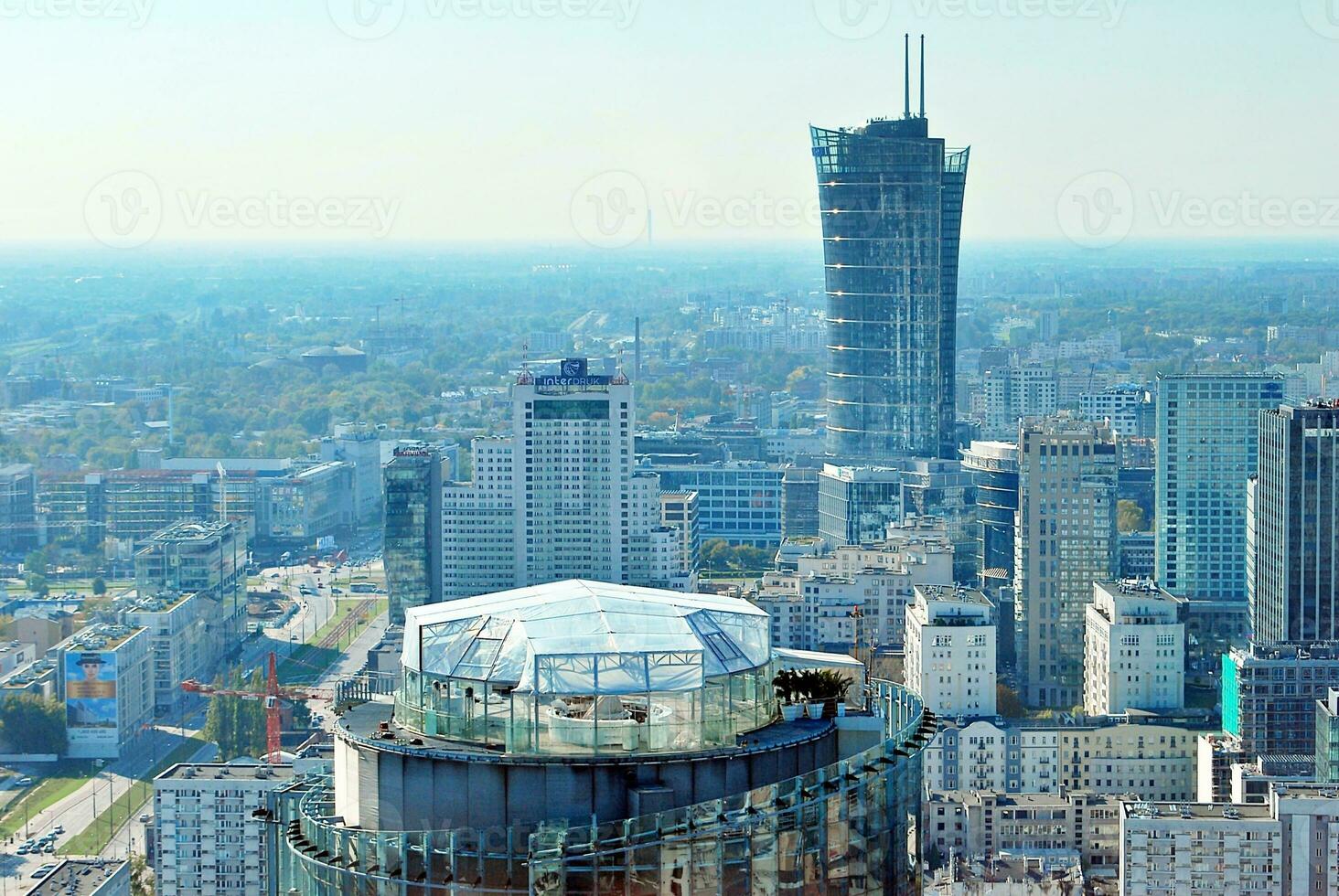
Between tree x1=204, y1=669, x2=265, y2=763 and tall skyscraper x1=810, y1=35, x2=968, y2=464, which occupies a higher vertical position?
tall skyscraper x1=810, y1=35, x2=968, y2=464

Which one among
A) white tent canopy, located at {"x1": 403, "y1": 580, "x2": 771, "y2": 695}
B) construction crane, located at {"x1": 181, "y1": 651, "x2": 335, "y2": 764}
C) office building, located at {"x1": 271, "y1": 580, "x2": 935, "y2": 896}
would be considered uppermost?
white tent canopy, located at {"x1": 403, "y1": 580, "x2": 771, "y2": 695}

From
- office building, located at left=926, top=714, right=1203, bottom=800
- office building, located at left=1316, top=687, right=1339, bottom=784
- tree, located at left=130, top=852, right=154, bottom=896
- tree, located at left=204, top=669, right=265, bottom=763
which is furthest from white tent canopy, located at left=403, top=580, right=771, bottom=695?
tree, located at left=204, top=669, right=265, bottom=763

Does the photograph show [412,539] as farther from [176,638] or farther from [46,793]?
[46,793]

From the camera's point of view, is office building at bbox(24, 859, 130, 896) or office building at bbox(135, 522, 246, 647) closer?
office building at bbox(24, 859, 130, 896)

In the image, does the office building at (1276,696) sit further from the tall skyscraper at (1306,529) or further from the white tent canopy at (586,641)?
the white tent canopy at (586,641)

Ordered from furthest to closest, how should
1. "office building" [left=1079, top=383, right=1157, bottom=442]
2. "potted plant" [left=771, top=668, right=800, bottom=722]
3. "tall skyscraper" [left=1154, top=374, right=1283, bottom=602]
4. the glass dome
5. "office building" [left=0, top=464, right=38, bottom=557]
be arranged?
1. "office building" [left=1079, top=383, right=1157, bottom=442]
2. "office building" [left=0, top=464, right=38, bottom=557]
3. "tall skyscraper" [left=1154, top=374, right=1283, bottom=602]
4. "potted plant" [left=771, top=668, right=800, bottom=722]
5. the glass dome

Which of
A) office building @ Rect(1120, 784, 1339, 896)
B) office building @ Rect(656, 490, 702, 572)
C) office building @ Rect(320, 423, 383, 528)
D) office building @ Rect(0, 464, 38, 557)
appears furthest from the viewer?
office building @ Rect(320, 423, 383, 528)

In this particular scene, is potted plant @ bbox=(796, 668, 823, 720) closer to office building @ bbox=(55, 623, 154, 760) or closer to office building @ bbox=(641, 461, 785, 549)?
office building @ bbox=(55, 623, 154, 760)

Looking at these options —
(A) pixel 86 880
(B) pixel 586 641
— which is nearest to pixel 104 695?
(A) pixel 86 880
